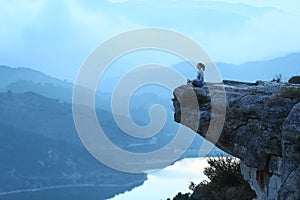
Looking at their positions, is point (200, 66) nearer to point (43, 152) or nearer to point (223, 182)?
point (223, 182)

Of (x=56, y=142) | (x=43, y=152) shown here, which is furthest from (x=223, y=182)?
(x=56, y=142)

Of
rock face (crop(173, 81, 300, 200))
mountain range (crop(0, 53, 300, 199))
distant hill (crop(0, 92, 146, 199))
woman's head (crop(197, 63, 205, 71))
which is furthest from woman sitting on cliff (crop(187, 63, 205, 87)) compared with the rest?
distant hill (crop(0, 92, 146, 199))

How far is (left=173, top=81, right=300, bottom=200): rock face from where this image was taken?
8.74m

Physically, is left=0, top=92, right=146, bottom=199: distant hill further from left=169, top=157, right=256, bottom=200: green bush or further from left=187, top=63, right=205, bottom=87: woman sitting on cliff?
left=187, top=63, right=205, bottom=87: woman sitting on cliff

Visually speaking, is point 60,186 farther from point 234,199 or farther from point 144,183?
point 234,199

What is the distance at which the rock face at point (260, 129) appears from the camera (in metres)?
8.74

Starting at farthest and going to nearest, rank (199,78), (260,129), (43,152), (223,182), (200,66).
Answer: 1. (43,152)
2. (223,182)
3. (200,66)
4. (199,78)
5. (260,129)

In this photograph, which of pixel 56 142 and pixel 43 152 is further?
pixel 56 142

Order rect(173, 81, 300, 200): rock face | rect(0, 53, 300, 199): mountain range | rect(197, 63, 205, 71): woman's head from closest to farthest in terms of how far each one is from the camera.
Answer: rect(173, 81, 300, 200): rock face, rect(197, 63, 205, 71): woman's head, rect(0, 53, 300, 199): mountain range

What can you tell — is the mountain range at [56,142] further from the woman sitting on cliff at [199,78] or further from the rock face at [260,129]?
the rock face at [260,129]

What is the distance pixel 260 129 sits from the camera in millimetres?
9336

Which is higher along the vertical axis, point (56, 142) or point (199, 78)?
point (56, 142)

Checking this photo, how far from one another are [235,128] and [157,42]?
5.13 m

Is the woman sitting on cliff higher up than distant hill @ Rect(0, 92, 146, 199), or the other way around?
distant hill @ Rect(0, 92, 146, 199)
